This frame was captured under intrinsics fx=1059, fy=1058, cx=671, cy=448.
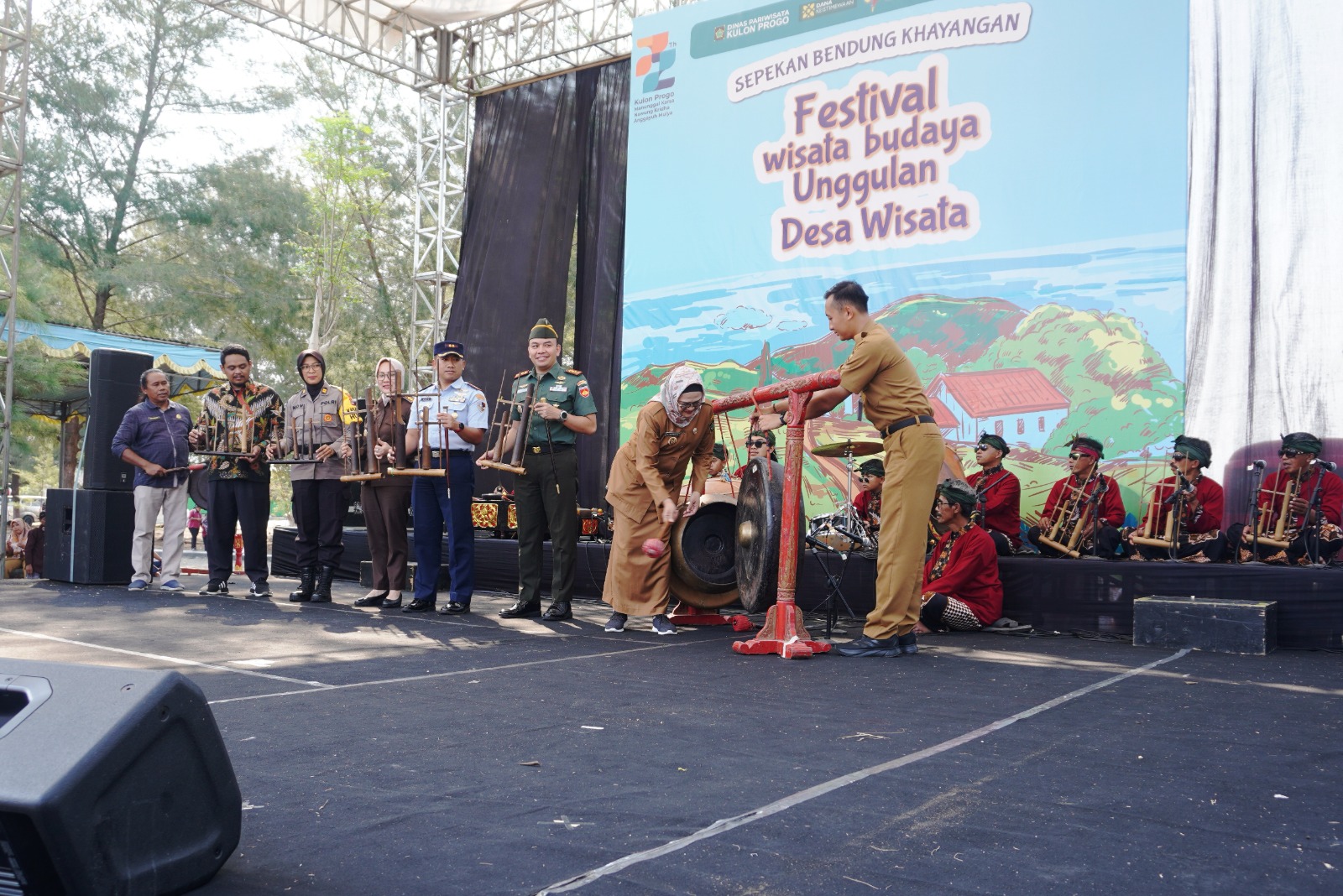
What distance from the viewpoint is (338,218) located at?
24.2m

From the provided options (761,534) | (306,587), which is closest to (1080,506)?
(761,534)

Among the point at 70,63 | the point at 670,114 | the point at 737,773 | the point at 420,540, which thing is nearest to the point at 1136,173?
the point at 670,114

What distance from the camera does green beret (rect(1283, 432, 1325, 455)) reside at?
20.7 feet

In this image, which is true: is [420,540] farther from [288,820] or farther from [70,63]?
[70,63]

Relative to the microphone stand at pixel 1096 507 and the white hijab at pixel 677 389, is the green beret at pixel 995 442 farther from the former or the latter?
the white hijab at pixel 677 389

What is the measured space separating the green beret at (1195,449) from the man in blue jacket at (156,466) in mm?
6496

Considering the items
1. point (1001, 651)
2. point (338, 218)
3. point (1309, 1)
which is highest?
point (338, 218)

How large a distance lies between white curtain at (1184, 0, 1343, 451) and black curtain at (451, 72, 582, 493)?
20.6 ft

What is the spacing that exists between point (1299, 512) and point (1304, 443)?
0.41 metres

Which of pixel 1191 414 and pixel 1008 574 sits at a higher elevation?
pixel 1191 414

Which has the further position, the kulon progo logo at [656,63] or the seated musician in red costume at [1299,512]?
the kulon progo logo at [656,63]

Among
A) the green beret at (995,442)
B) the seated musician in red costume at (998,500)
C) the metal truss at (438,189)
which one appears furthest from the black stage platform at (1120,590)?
the metal truss at (438,189)

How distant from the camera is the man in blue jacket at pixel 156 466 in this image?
7059 mm

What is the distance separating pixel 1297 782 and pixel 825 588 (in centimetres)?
451
